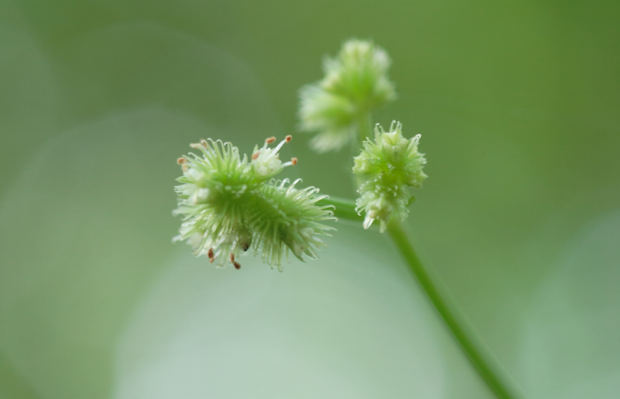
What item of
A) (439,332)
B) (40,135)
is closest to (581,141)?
(439,332)

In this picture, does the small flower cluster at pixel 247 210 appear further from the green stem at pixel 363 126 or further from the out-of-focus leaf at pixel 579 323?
the out-of-focus leaf at pixel 579 323

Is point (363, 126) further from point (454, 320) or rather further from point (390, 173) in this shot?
point (454, 320)

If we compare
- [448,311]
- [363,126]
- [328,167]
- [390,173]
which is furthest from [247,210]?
[328,167]

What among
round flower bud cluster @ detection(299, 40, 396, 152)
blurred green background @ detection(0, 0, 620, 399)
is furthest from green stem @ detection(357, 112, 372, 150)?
blurred green background @ detection(0, 0, 620, 399)

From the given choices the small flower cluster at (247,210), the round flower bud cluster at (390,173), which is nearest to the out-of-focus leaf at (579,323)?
the round flower bud cluster at (390,173)

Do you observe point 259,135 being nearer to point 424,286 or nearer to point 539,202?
point 539,202
